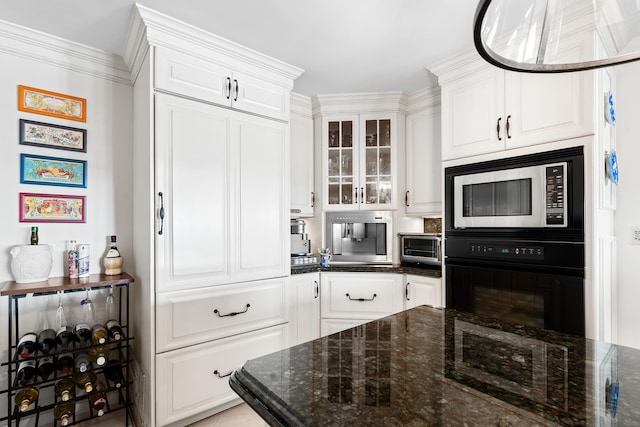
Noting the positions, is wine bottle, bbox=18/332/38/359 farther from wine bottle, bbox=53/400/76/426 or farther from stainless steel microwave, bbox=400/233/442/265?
stainless steel microwave, bbox=400/233/442/265

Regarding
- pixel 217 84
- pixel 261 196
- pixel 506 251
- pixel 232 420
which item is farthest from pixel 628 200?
pixel 232 420

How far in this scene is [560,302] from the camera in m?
1.75

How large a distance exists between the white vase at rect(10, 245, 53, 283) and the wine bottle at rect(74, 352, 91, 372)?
510 mm

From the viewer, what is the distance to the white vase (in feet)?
5.88

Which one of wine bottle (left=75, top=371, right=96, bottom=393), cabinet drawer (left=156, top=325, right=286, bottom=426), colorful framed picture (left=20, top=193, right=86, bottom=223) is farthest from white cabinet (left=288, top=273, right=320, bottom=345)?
colorful framed picture (left=20, top=193, right=86, bottom=223)

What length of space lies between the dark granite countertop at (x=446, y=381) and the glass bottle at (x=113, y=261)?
1.79 metres

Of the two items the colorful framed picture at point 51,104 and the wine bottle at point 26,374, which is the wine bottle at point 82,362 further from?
the colorful framed picture at point 51,104

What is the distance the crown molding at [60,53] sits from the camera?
1906 millimetres

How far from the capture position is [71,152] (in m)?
2.12

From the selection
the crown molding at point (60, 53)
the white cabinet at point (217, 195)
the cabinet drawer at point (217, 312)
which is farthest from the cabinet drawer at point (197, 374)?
the crown molding at point (60, 53)

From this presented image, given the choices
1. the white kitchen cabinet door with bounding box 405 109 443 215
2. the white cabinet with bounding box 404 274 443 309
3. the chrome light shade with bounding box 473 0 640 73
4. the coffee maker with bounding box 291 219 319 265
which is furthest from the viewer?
the coffee maker with bounding box 291 219 319 265

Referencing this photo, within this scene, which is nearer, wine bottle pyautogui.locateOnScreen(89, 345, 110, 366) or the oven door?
the oven door

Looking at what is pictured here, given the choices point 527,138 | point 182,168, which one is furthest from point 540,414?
point 182,168

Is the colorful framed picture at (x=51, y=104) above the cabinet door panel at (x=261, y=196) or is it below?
above
